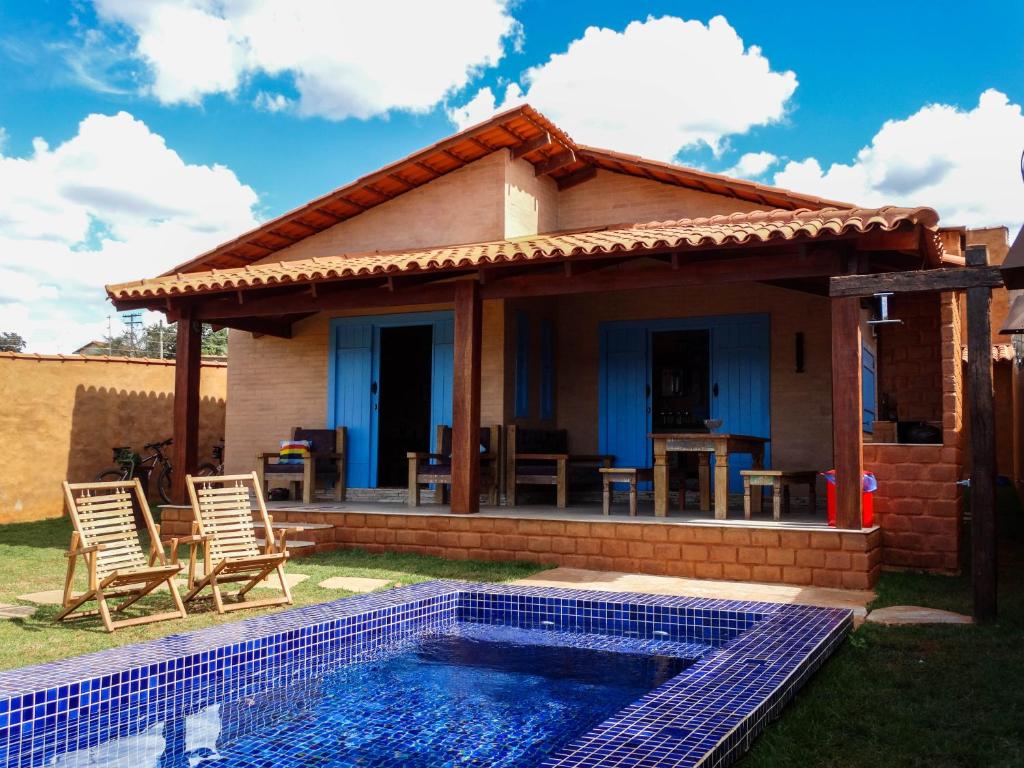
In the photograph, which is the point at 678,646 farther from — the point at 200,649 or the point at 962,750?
the point at 200,649

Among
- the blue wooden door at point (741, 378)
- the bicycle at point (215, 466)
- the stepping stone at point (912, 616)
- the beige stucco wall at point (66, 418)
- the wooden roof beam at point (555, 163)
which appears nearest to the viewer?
the stepping stone at point (912, 616)

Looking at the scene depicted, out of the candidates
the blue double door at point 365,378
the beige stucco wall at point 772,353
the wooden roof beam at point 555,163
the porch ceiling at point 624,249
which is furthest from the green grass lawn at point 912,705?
the wooden roof beam at point 555,163

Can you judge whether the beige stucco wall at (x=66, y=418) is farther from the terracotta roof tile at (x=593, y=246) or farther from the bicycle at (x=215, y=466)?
the terracotta roof tile at (x=593, y=246)

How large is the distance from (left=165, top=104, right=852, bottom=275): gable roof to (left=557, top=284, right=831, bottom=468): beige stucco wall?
46.2 inches

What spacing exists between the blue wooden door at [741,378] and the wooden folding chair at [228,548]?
221 inches

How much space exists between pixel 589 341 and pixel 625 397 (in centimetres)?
89

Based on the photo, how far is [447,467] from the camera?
9.56m

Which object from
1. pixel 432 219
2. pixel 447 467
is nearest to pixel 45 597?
pixel 447 467

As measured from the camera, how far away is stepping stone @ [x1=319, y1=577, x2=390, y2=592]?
671 cm

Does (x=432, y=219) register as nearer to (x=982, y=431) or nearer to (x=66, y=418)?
(x=66, y=418)

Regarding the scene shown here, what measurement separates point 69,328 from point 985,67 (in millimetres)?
104368

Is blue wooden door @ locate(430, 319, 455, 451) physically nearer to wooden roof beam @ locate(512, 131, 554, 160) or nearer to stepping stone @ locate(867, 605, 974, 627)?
wooden roof beam @ locate(512, 131, 554, 160)

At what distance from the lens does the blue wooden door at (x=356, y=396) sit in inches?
443

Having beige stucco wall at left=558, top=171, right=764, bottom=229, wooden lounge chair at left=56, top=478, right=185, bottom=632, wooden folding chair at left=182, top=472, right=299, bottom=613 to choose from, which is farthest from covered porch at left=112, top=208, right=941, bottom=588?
wooden lounge chair at left=56, top=478, right=185, bottom=632
